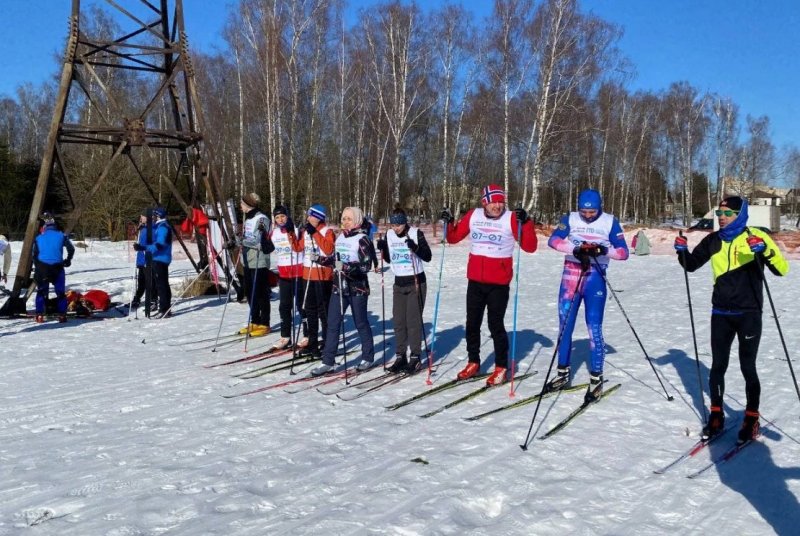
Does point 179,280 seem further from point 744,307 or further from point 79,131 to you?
point 744,307

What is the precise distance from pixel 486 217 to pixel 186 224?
9280 mm

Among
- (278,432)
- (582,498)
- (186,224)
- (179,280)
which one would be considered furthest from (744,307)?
(179,280)

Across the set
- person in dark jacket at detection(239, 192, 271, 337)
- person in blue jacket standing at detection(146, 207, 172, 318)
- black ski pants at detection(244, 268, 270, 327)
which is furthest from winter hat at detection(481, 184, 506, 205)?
person in blue jacket standing at detection(146, 207, 172, 318)

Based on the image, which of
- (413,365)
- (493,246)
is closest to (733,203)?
(493,246)

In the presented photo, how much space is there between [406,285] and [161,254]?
5.61 metres

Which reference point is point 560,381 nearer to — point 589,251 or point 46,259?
point 589,251

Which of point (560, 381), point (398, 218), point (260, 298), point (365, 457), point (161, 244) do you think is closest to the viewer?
point (365, 457)

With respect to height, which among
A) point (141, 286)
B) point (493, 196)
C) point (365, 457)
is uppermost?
point (493, 196)

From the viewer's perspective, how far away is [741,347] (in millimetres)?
4516

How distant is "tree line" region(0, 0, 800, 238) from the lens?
24281 millimetres

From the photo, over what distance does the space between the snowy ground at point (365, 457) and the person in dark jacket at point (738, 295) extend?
11.1 inches

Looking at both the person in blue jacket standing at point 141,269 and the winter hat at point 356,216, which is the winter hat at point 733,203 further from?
the person in blue jacket standing at point 141,269

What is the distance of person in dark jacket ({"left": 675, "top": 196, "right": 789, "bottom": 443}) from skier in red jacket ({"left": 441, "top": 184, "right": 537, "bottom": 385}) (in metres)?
1.66

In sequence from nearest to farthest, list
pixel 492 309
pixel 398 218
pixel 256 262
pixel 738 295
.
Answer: pixel 738 295 < pixel 492 309 < pixel 398 218 < pixel 256 262
